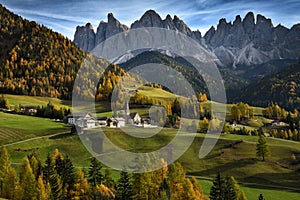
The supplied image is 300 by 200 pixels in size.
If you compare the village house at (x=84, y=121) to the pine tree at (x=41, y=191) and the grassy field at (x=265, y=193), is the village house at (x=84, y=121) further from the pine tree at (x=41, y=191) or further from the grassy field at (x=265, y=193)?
the pine tree at (x=41, y=191)

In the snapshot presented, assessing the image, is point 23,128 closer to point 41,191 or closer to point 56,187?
point 56,187

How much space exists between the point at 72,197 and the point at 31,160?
1196cm

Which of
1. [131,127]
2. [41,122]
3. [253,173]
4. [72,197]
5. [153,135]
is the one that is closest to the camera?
[72,197]

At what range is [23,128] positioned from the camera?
98.9m

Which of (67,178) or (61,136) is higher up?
(61,136)

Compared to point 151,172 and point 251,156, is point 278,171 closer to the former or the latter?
point 251,156

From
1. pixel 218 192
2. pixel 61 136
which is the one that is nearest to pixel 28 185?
pixel 218 192

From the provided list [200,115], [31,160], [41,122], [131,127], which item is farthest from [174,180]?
[200,115]

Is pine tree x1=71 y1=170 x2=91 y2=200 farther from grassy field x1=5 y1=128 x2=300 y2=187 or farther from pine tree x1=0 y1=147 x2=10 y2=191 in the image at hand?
grassy field x1=5 y1=128 x2=300 y2=187

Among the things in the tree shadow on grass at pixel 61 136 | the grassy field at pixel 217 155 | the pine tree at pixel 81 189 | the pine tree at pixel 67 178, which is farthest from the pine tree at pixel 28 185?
the tree shadow on grass at pixel 61 136

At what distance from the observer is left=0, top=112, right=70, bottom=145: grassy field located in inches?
3513

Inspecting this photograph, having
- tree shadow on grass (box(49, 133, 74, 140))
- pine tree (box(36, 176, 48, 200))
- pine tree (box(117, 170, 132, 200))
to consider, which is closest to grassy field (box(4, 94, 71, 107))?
tree shadow on grass (box(49, 133, 74, 140))

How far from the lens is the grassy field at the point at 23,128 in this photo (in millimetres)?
89231

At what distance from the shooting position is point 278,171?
262 ft
